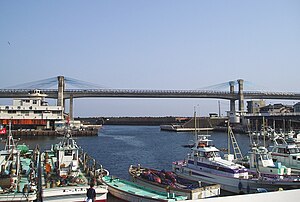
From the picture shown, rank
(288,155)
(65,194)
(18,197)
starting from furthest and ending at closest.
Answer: (288,155) → (65,194) → (18,197)

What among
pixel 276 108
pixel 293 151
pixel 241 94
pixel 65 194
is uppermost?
pixel 241 94

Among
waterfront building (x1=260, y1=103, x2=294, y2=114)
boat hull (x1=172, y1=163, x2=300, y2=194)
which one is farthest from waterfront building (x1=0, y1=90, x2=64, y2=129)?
waterfront building (x1=260, y1=103, x2=294, y2=114)

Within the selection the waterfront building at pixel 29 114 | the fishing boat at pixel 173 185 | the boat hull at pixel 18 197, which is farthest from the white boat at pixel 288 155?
the waterfront building at pixel 29 114

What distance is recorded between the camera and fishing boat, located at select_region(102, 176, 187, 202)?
10755 mm

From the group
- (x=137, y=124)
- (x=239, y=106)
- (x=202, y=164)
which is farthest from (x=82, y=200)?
(x=137, y=124)

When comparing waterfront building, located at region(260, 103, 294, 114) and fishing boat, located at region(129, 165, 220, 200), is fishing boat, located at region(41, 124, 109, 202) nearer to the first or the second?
fishing boat, located at region(129, 165, 220, 200)

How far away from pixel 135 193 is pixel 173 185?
188 cm

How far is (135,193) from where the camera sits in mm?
11398

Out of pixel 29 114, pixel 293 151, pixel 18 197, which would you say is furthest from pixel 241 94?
pixel 18 197

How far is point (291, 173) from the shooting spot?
14.4 m

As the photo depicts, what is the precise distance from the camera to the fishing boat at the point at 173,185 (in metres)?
11.4

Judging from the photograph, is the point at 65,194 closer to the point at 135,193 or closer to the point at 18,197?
the point at 18,197

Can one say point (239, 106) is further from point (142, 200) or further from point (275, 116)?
point (142, 200)

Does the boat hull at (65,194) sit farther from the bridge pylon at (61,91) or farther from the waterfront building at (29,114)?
the bridge pylon at (61,91)
